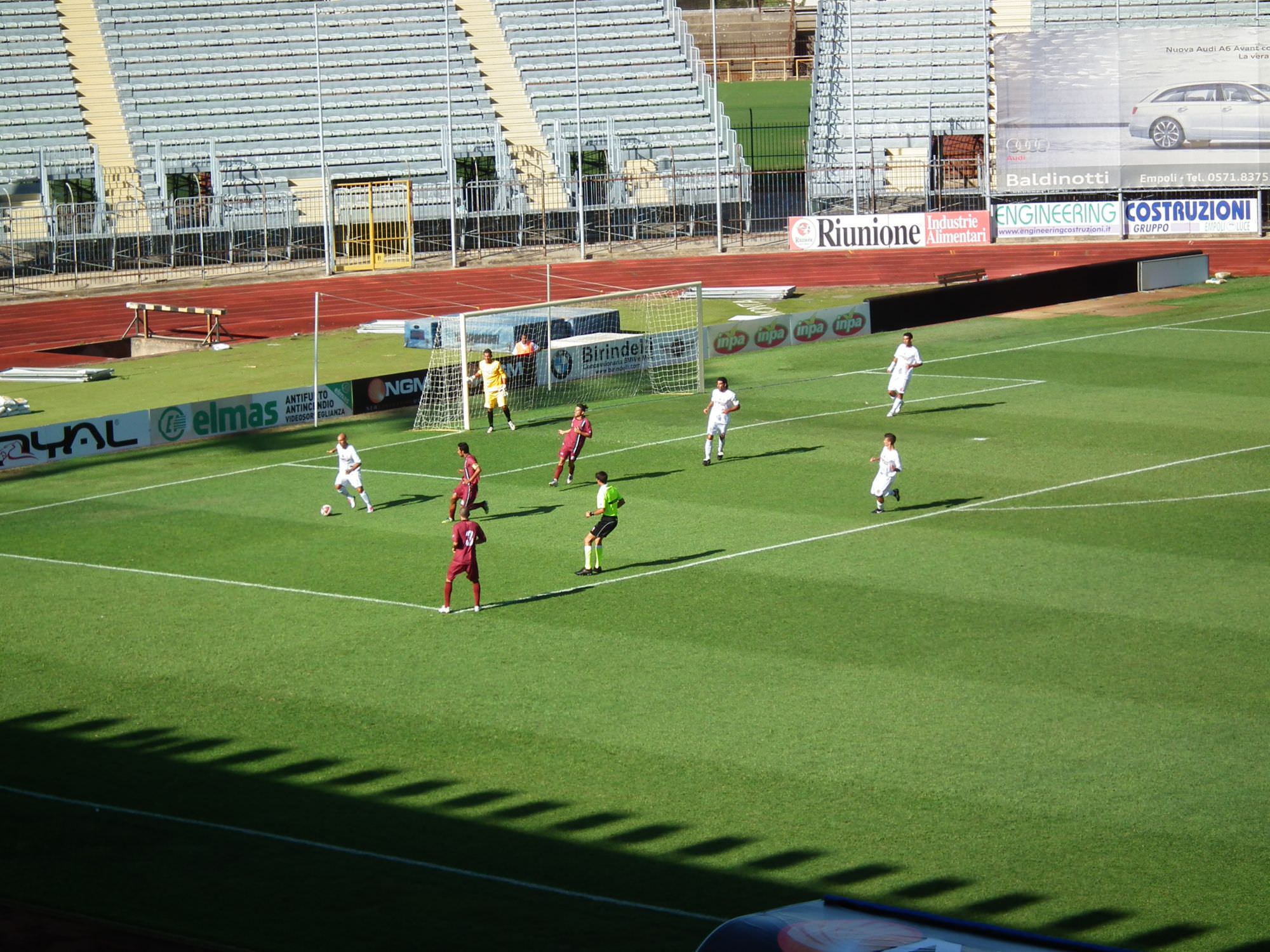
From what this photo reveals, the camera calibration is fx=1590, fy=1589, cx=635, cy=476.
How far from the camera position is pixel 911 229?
58750 millimetres

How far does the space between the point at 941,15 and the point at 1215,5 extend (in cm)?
1083

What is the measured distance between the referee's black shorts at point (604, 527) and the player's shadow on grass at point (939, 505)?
5.44 m

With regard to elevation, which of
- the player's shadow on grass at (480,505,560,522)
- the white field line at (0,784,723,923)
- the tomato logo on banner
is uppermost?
the tomato logo on banner

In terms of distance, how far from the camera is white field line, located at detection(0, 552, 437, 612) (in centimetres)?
2142

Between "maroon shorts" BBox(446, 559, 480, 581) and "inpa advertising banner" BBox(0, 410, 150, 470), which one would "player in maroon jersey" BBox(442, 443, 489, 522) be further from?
"inpa advertising banner" BBox(0, 410, 150, 470)

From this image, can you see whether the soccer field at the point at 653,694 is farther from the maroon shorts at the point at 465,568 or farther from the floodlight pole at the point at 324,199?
the floodlight pole at the point at 324,199

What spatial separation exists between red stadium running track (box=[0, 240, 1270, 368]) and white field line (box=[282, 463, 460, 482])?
1642 cm

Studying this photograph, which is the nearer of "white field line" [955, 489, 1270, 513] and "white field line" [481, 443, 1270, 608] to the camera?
"white field line" [481, 443, 1270, 608]

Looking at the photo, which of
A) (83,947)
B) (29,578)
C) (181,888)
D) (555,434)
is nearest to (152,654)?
(29,578)

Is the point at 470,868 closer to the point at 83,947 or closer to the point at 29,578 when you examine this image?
the point at 83,947

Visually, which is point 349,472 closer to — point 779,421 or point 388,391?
point 388,391

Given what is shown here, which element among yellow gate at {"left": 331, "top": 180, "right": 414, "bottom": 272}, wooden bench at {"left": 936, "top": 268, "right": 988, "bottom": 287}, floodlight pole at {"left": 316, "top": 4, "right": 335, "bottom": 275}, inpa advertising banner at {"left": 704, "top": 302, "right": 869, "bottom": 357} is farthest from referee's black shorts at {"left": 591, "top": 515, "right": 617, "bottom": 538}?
yellow gate at {"left": 331, "top": 180, "right": 414, "bottom": 272}

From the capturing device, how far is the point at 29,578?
2327cm

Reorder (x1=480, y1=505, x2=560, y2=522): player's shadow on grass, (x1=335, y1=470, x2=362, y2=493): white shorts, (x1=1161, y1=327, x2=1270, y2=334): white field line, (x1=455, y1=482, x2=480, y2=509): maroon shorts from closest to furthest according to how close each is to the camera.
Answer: (x1=455, y1=482, x2=480, y2=509): maroon shorts
(x1=480, y1=505, x2=560, y2=522): player's shadow on grass
(x1=335, y1=470, x2=362, y2=493): white shorts
(x1=1161, y1=327, x2=1270, y2=334): white field line
